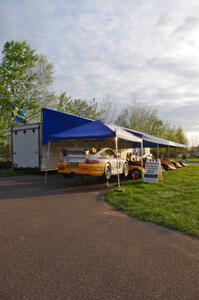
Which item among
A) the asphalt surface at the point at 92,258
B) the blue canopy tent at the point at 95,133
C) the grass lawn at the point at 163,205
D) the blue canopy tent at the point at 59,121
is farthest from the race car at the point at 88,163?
the blue canopy tent at the point at 59,121

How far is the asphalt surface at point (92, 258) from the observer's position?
2.62 m

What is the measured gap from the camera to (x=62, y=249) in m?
3.72

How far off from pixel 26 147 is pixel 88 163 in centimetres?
642

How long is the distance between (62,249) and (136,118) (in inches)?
1322

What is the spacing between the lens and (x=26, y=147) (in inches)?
577

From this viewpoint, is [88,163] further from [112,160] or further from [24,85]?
[24,85]

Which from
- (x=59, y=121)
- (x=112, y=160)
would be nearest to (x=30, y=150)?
(x=59, y=121)

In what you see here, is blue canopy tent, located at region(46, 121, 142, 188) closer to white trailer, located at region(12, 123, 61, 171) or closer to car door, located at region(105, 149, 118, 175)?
car door, located at region(105, 149, 118, 175)

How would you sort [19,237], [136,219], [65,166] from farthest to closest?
[65,166]
[136,219]
[19,237]

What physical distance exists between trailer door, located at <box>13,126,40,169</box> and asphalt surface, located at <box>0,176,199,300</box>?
861 centimetres

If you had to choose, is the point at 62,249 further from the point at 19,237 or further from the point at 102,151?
the point at 102,151

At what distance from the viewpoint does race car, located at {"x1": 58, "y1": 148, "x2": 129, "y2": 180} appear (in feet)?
31.6

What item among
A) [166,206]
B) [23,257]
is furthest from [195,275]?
[166,206]

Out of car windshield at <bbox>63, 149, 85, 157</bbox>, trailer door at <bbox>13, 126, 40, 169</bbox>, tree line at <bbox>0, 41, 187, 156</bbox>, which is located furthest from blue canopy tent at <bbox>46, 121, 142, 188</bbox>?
tree line at <bbox>0, 41, 187, 156</bbox>
